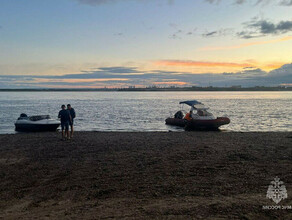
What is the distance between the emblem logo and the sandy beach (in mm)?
141

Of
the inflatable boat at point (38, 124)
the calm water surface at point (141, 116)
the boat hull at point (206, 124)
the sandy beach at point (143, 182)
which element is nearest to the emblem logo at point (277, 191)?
the sandy beach at point (143, 182)

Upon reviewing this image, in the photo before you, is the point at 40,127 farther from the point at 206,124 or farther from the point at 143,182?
the point at 143,182

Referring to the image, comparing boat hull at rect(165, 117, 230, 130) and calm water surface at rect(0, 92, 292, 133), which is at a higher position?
boat hull at rect(165, 117, 230, 130)

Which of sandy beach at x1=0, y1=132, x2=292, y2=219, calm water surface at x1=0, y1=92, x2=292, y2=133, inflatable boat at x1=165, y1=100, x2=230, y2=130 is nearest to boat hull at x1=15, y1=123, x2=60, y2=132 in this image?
calm water surface at x1=0, y1=92, x2=292, y2=133

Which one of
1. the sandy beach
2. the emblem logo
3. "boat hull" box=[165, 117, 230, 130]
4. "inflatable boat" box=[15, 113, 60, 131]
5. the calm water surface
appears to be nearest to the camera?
the sandy beach

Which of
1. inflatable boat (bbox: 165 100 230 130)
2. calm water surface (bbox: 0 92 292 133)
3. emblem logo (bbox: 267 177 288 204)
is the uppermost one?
emblem logo (bbox: 267 177 288 204)

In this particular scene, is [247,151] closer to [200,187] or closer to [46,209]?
[200,187]

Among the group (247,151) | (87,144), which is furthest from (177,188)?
(87,144)

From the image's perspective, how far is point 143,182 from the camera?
8.84 m

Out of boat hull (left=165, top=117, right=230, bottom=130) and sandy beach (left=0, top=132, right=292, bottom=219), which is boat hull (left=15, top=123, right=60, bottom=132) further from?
boat hull (left=165, top=117, right=230, bottom=130)

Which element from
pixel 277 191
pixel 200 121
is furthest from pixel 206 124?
pixel 277 191

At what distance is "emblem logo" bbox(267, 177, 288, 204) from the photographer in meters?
7.00

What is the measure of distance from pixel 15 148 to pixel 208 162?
10.4 m

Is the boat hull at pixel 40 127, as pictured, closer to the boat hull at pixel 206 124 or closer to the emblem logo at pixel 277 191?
the boat hull at pixel 206 124
